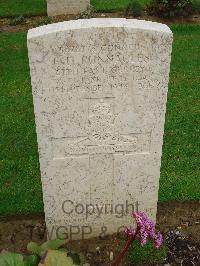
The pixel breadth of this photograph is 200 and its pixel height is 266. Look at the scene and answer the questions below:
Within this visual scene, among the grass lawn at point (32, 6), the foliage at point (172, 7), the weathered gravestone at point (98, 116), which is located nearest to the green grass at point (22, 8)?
the grass lawn at point (32, 6)

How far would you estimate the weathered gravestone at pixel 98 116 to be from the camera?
10.7 feet

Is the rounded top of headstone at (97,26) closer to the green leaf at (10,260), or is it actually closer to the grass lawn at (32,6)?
the green leaf at (10,260)

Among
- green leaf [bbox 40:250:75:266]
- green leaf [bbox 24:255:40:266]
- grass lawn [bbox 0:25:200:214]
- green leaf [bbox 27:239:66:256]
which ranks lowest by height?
grass lawn [bbox 0:25:200:214]

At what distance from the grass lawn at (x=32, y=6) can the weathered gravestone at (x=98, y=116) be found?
664 cm

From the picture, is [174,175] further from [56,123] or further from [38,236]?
[56,123]

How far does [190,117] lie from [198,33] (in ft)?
11.1

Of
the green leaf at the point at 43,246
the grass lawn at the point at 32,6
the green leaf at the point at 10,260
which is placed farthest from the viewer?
the grass lawn at the point at 32,6

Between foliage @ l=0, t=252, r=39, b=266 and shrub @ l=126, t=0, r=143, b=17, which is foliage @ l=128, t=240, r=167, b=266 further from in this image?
shrub @ l=126, t=0, r=143, b=17

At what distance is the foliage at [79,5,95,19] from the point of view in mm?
9570

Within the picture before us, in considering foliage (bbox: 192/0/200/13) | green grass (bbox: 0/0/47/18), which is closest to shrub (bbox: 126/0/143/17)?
foliage (bbox: 192/0/200/13)

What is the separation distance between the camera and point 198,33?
904cm

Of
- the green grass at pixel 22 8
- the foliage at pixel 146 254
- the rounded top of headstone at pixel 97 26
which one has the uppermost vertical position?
the rounded top of headstone at pixel 97 26

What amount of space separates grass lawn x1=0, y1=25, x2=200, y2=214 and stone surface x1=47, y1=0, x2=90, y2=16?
65.0 inches

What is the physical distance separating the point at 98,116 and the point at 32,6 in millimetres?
7457
